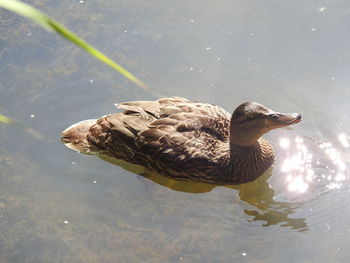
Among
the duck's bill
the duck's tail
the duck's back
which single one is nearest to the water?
the duck's tail

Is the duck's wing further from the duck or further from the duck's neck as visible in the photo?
the duck's neck

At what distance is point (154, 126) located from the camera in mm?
5285

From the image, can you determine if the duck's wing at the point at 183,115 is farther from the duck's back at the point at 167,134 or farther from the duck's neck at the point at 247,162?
the duck's neck at the point at 247,162

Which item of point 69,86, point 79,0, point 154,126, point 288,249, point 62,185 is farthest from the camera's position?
point 79,0

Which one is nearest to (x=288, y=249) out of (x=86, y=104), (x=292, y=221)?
(x=292, y=221)

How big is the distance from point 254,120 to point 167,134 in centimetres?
89

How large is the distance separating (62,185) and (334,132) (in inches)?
122

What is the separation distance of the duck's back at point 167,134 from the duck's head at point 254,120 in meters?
0.23

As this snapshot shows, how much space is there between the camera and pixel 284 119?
5.07 meters

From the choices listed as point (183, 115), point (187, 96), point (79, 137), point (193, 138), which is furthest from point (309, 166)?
point (79, 137)

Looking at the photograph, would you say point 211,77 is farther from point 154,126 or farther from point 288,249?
point 288,249

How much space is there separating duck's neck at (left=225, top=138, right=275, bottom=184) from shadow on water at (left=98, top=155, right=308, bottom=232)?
4.5 inches

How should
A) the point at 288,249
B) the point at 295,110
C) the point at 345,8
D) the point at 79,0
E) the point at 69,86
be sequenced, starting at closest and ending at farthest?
1. the point at 288,249
2. the point at 295,110
3. the point at 69,86
4. the point at 345,8
5. the point at 79,0

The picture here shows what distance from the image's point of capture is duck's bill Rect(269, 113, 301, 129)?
16.6 ft
